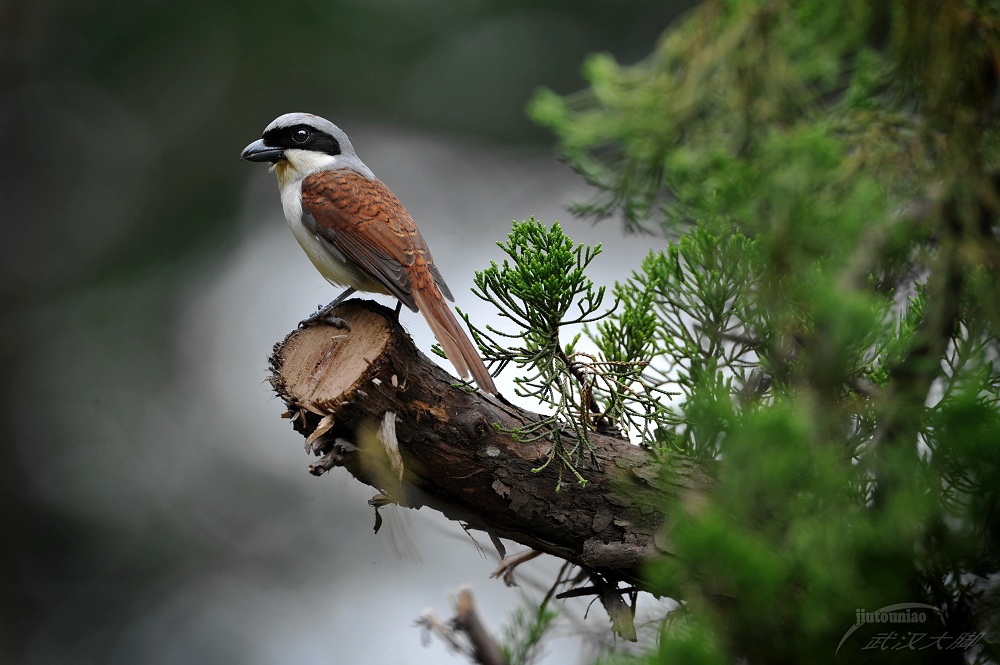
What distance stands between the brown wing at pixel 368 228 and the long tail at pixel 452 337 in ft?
0.20

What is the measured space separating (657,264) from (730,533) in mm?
1525

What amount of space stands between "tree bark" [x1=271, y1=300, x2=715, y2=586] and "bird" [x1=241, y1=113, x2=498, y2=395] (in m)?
0.21

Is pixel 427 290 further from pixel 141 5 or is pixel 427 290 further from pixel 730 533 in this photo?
pixel 141 5

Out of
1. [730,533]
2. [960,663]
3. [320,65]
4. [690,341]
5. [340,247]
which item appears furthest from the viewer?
[320,65]

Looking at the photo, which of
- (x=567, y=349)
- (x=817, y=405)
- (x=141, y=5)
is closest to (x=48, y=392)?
(x=141, y=5)

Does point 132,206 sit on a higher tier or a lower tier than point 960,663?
higher

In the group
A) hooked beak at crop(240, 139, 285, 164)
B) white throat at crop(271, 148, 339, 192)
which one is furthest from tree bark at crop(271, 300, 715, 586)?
hooked beak at crop(240, 139, 285, 164)

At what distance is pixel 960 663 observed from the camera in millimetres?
1999

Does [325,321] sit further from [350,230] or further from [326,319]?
[350,230]

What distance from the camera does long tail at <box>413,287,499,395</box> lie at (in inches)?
107

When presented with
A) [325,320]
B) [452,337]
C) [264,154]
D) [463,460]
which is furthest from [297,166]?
[463,460]

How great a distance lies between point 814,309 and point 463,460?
3.69 ft

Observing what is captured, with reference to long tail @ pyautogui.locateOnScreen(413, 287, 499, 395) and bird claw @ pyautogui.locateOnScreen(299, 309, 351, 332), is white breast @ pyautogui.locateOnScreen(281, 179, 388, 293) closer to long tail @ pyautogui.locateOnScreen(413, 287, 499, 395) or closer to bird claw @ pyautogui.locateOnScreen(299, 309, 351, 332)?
long tail @ pyautogui.locateOnScreen(413, 287, 499, 395)

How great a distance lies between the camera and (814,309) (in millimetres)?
2256
